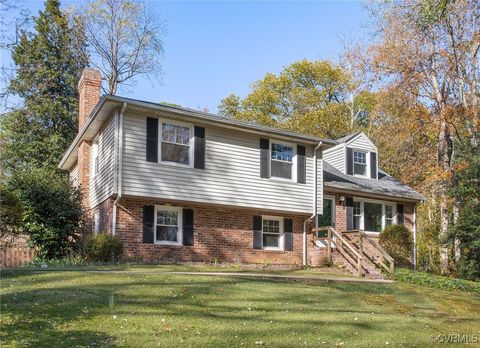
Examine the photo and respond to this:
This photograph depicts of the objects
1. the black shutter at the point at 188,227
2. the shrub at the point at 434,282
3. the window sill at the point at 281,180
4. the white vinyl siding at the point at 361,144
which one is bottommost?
the shrub at the point at 434,282

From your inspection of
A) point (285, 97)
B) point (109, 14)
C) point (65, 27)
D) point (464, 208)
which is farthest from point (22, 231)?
point (285, 97)

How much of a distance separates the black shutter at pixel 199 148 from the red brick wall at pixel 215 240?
1383 millimetres

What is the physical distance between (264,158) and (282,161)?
0.85 m

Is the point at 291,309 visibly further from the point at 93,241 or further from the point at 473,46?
the point at 473,46

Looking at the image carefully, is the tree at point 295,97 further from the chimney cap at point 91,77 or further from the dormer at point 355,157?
the chimney cap at point 91,77

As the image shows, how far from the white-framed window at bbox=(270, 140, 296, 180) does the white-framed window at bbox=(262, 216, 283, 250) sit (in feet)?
5.31

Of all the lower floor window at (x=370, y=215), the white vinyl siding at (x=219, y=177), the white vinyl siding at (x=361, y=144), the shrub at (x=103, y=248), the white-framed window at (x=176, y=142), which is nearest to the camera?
the shrub at (x=103, y=248)

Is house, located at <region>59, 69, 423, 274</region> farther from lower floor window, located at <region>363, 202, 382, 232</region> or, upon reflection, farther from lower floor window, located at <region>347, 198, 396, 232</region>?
lower floor window, located at <region>363, 202, 382, 232</region>

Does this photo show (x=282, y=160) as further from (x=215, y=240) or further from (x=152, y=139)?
(x=152, y=139)

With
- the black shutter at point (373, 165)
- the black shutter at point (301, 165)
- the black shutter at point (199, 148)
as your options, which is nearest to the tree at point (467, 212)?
the black shutter at point (373, 165)

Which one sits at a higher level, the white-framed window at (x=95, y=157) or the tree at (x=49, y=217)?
the white-framed window at (x=95, y=157)

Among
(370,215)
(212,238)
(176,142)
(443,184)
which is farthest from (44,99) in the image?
(443,184)

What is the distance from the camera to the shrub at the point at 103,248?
15.3m

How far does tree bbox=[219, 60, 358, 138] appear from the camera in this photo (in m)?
39.8
